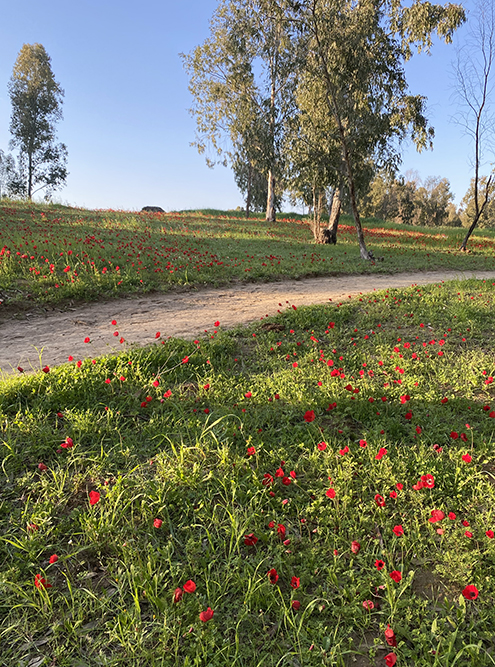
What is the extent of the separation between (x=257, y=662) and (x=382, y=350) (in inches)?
150

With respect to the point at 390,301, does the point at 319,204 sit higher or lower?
higher

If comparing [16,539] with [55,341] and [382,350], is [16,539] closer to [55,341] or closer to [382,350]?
[55,341]

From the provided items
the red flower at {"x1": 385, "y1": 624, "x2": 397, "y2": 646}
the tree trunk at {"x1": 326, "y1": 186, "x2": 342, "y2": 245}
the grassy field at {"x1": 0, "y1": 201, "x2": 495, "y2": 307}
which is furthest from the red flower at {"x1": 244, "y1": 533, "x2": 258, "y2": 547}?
the tree trunk at {"x1": 326, "y1": 186, "x2": 342, "y2": 245}

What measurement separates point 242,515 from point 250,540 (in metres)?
0.24

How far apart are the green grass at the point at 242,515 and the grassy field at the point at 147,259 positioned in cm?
403

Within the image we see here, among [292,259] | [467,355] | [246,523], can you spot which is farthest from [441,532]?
[292,259]

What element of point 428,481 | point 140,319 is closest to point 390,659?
point 428,481

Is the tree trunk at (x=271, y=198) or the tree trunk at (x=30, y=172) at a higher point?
the tree trunk at (x=30, y=172)

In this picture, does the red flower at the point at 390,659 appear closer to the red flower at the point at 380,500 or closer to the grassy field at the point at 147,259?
the red flower at the point at 380,500

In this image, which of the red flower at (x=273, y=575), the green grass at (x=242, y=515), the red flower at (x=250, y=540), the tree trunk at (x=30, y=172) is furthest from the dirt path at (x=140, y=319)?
the tree trunk at (x=30, y=172)

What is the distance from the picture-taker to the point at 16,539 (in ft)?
6.86

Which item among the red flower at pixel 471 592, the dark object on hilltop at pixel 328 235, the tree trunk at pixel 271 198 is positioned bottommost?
the red flower at pixel 471 592

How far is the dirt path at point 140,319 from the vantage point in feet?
15.9

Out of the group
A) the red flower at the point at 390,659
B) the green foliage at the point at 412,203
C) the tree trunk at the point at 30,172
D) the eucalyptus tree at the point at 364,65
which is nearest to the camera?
the red flower at the point at 390,659
